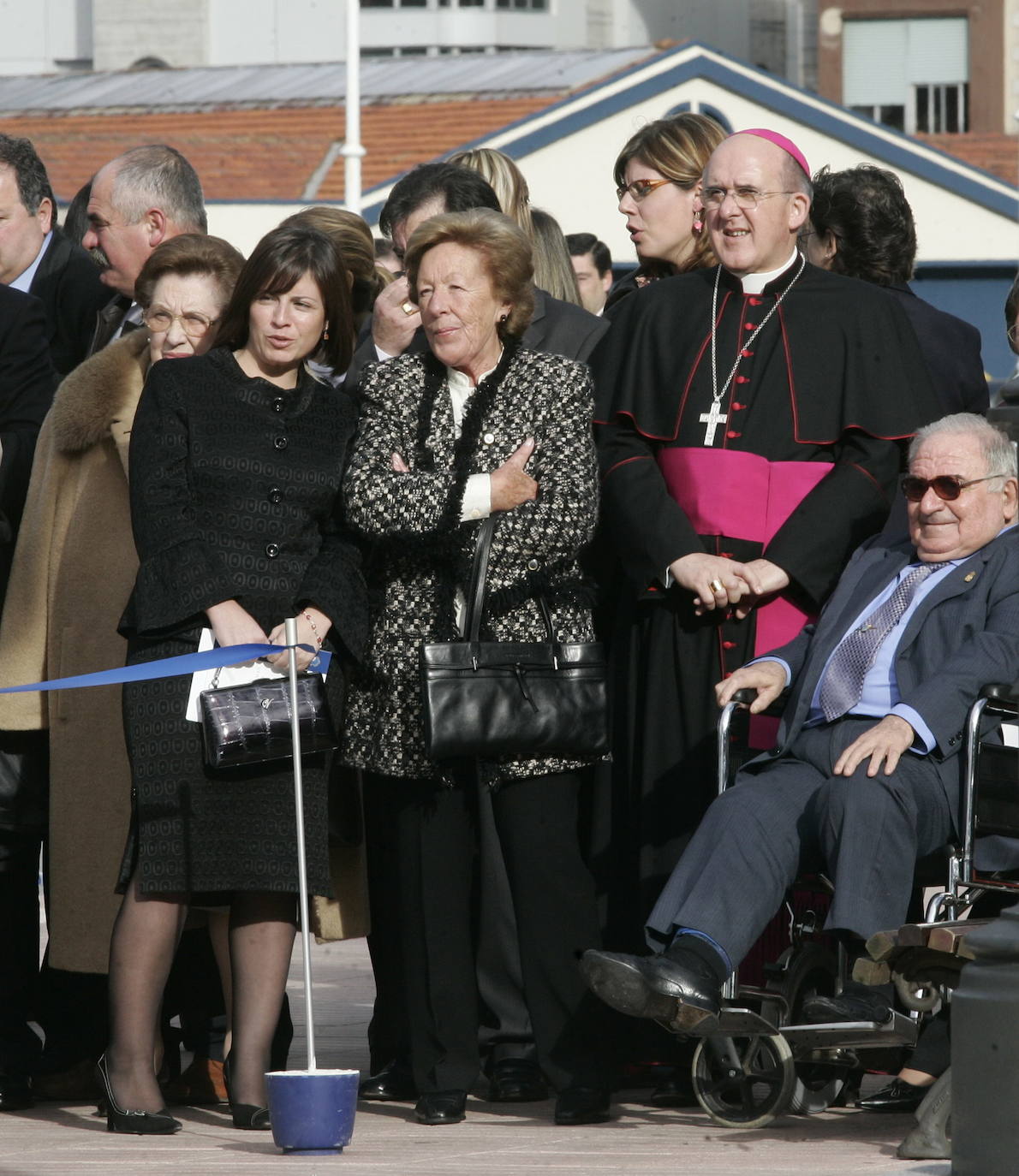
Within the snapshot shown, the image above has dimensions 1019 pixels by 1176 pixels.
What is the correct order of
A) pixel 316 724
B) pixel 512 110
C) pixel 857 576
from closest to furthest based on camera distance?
pixel 316 724 → pixel 857 576 → pixel 512 110

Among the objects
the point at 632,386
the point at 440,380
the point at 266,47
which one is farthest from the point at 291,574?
the point at 266,47

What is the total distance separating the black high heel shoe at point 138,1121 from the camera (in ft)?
17.6

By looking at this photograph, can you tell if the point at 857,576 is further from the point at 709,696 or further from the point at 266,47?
the point at 266,47

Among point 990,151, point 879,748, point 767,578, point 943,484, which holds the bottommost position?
point 879,748

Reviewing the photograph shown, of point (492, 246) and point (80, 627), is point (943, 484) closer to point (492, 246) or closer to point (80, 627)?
point (492, 246)

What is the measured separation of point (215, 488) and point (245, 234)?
23372 mm

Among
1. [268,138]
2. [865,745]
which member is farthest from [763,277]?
[268,138]

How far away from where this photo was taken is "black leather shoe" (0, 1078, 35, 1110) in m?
5.86

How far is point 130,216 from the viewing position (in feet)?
21.5

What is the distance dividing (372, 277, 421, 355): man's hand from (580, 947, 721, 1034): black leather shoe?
80.5 inches

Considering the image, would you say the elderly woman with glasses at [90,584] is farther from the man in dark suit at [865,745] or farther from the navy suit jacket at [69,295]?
the man in dark suit at [865,745]

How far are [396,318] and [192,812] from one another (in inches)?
64.5

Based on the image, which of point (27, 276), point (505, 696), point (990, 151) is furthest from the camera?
point (990, 151)

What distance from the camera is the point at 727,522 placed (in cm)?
579
